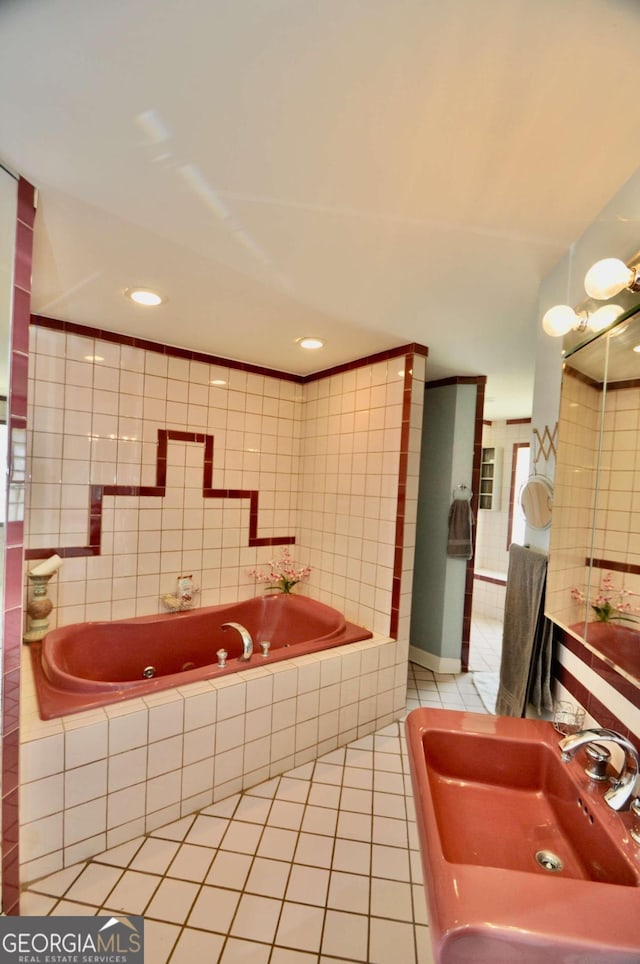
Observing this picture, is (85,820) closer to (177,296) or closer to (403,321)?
(177,296)

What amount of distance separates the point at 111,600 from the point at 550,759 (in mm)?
2409

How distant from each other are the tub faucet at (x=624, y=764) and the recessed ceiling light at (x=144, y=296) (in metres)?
2.26

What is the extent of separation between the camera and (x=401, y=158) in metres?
1.02

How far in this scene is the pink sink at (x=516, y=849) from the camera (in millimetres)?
602

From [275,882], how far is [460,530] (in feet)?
7.77

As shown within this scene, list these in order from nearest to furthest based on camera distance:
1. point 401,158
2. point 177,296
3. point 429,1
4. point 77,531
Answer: point 429,1, point 401,158, point 177,296, point 77,531

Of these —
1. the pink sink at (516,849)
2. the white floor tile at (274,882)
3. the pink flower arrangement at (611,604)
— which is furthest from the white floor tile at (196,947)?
the pink flower arrangement at (611,604)

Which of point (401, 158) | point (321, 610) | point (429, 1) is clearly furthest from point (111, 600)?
point (429, 1)

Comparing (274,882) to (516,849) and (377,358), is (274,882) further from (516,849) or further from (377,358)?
(377,358)

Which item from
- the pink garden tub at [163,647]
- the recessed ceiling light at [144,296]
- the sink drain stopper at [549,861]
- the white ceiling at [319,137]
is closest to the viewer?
the white ceiling at [319,137]

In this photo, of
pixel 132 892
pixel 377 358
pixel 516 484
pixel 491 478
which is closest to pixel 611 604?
pixel 132 892

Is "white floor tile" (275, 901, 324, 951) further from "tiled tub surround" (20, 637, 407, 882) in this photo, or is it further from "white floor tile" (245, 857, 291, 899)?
"tiled tub surround" (20, 637, 407, 882)

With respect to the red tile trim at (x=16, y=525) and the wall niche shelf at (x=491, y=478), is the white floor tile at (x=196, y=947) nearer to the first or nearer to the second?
the red tile trim at (x=16, y=525)

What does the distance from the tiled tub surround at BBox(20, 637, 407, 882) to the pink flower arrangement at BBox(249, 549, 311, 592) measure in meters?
0.88
